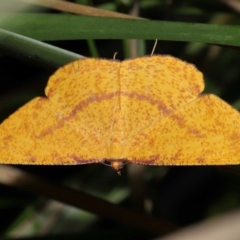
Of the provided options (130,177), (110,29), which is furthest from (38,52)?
(130,177)

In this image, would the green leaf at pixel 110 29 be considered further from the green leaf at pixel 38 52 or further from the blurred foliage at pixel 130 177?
the blurred foliage at pixel 130 177

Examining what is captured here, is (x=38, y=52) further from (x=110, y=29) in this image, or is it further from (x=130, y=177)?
(x=130, y=177)

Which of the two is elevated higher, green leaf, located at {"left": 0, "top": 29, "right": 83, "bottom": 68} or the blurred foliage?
green leaf, located at {"left": 0, "top": 29, "right": 83, "bottom": 68}

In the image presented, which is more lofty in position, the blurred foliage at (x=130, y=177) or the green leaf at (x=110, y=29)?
the green leaf at (x=110, y=29)

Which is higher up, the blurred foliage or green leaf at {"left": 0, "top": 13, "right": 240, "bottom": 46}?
green leaf at {"left": 0, "top": 13, "right": 240, "bottom": 46}

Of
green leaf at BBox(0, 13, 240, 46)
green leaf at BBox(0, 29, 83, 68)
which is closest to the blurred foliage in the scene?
green leaf at BBox(0, 13, 240, 46)

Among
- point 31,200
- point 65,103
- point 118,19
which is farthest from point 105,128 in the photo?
point 31,200

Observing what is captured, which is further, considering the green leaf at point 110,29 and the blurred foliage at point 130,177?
the blurred foliage at point 130,177

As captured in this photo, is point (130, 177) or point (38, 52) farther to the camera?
point (130, 177)

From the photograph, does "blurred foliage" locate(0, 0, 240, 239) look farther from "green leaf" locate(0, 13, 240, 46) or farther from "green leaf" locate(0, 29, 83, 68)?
"green leaf" locate(0, 29, 83, 68)

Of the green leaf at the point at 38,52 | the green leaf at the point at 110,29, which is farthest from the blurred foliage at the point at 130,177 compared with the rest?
the green leaf at the point at 38,52

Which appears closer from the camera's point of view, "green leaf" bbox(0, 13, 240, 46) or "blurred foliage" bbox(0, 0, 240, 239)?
"green leaf" bbox(0, 13, 240, 46)
